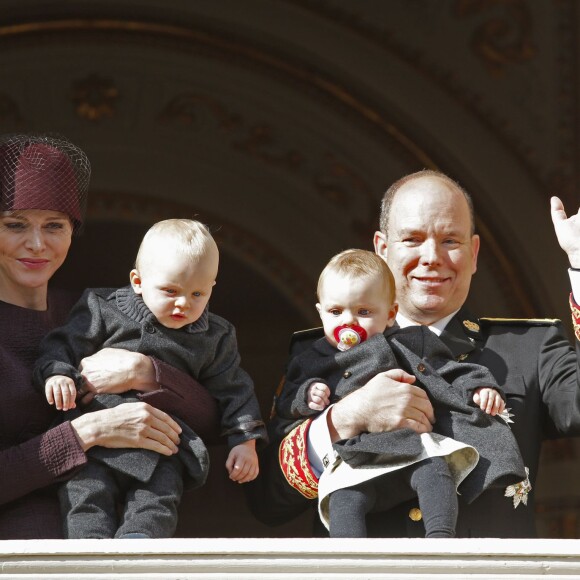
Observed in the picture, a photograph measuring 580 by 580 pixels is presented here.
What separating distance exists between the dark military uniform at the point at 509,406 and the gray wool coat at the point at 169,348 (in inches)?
5.8

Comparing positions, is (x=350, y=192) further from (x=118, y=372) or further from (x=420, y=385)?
(x=118, y=372)

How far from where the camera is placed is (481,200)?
21.3 ft

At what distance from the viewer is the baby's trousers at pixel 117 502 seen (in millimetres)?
3807

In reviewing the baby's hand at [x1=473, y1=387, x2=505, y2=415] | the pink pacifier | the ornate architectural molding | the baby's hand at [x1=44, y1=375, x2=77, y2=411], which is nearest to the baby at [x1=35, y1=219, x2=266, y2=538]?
the baby's hand at [x1=44, y1=375, x2=77, y2=411]

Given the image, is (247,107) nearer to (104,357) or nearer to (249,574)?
(104,357)

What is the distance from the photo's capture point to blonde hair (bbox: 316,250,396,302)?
13.1ft

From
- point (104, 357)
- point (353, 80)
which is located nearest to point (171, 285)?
point (104, 357)

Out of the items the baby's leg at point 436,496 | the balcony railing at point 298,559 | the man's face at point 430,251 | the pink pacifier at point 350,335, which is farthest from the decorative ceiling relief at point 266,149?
the balcony railing at point 298,559

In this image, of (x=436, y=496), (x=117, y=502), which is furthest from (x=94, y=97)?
(x=436, y=496)

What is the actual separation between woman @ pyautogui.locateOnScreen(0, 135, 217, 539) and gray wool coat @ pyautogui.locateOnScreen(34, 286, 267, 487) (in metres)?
0.03

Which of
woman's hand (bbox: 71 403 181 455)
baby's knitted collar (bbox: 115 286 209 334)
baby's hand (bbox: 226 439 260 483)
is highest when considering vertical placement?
baby's knitted collar (bbox: 115 286 209 334)

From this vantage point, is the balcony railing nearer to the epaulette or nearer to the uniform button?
the uniform button

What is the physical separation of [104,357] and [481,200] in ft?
8.92

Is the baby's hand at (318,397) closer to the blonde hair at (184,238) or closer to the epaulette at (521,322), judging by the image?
the blonde hair at (184,238)
